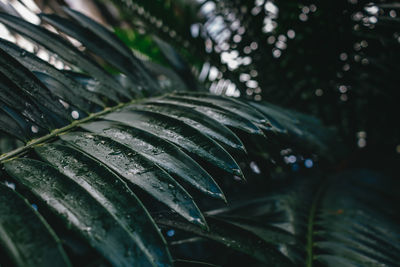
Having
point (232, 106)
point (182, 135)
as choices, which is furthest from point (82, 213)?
point (232, 106)

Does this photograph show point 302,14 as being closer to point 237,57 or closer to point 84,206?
point 237,57

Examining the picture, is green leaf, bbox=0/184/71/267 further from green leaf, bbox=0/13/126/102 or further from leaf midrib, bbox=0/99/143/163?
green leaf, bbox=0/13/126/102

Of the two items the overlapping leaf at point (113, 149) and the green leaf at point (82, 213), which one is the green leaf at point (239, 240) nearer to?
the overlapping leaf at point (113, 149)

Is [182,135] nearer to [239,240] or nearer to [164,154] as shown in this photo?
[164,154]

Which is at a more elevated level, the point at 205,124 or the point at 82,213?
Result: the point at 205,124

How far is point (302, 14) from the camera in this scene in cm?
92

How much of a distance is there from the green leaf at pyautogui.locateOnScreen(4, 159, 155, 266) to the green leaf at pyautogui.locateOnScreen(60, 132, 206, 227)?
2.0 inches

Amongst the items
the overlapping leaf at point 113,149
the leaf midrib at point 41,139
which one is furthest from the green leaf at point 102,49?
the leaf midrib at point 41,139

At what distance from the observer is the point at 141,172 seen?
294mm

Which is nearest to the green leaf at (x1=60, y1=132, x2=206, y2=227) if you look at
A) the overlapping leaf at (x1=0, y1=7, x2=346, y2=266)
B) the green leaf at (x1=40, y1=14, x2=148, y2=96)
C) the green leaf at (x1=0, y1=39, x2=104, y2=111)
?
the overlapping leaf at (x1=0, y1=7, x2=346, y2=266)

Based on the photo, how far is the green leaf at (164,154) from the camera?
0.97 ft

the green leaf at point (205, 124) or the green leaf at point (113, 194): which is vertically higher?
the green leaf at point (205, 124)

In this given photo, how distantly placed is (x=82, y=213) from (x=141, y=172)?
0.08 meters

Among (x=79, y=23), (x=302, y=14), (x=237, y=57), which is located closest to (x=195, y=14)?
(x=237, y=57)
